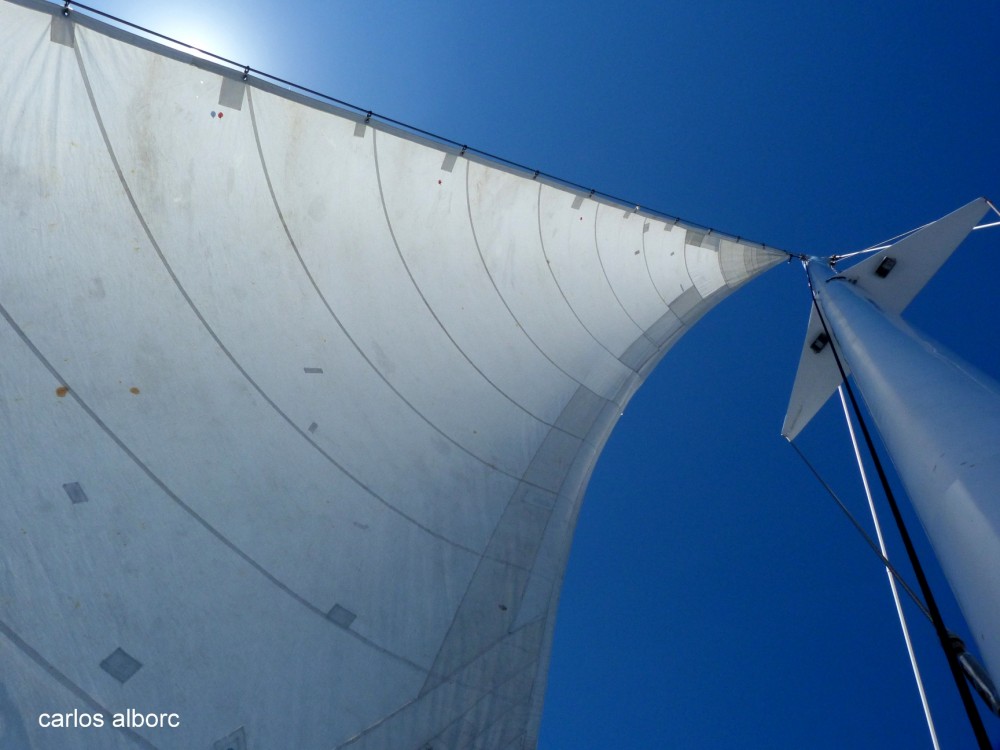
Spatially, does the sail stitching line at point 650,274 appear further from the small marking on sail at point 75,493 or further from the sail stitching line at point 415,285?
the small marking on sail at point 75,493

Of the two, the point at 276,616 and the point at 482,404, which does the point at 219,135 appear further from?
the point at 276,616

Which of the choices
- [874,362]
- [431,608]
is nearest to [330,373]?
[431,608]

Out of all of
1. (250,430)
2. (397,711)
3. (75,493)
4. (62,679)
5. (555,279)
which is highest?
(555,279)

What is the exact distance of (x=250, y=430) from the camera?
12.7ft

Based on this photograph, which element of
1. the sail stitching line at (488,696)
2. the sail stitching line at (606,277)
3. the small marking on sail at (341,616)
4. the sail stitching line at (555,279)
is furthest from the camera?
the sail stitching line at (606,277)

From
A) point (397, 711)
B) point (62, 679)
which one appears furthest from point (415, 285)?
point (62, 679)

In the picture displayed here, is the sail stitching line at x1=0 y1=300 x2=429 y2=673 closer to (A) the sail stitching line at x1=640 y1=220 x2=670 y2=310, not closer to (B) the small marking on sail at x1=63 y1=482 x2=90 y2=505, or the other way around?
(B) the small marking on sail at x1=63 y1=482 x2=90 y2=505

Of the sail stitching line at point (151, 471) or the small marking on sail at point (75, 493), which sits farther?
the sail stitching line at point (151, 471)

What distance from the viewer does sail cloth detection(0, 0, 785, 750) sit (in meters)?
2.77

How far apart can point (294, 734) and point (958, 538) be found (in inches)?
114

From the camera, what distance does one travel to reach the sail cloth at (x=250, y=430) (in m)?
2.77

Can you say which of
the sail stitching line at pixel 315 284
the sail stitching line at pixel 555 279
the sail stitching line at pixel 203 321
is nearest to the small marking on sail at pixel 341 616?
the sail stitching line at pixel 203 321

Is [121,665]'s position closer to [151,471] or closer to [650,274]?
[151,471]

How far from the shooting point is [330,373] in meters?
4.59
